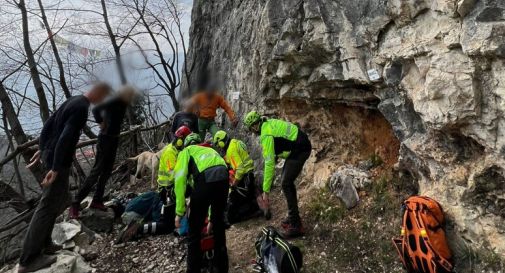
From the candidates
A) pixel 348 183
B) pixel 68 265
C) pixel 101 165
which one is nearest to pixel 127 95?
pixel 101 165

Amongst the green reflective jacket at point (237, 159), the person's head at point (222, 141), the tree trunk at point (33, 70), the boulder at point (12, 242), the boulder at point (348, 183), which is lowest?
the boulder at point (12, 242)

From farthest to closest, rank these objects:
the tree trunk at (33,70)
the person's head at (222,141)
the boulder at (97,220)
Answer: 1. the tree trunk at (33,70)
2. the person's head at (222,141)
3. the boulder at (97,220)

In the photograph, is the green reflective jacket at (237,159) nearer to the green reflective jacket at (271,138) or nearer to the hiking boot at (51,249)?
the green reflective jacket at (271,138)

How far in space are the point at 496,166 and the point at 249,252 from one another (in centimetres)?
334

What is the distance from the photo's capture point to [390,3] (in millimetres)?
5105

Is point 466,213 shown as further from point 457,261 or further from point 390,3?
point 390,3

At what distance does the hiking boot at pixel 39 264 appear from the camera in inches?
182

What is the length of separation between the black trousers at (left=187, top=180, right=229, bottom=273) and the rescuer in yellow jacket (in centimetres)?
193

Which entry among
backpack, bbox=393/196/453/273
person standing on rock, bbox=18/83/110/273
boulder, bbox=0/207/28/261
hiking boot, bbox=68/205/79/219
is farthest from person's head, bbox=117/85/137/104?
backpack, bbox=393/196/453/273

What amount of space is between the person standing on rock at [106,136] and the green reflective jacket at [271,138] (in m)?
2.20

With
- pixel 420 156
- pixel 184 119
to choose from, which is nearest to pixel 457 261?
pixel 420 156

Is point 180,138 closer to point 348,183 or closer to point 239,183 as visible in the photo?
point 239,183

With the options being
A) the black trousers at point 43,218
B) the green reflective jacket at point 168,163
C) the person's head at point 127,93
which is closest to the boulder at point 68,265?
the black trousers at point 43,218

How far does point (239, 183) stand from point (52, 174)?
3154mm
